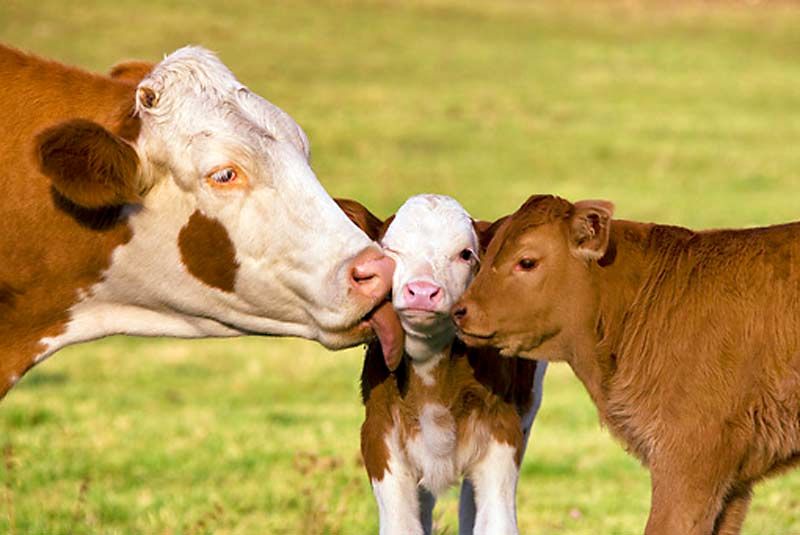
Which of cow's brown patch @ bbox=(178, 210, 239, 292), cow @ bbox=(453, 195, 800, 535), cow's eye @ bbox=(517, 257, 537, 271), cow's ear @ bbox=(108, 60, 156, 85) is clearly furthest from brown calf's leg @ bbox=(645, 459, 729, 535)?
cow's ear @ bbox=(108, 60, 156, 85)

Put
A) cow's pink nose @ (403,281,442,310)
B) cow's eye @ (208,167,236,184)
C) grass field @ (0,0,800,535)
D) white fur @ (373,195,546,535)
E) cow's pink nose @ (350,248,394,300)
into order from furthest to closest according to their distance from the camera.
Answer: grass field @ (0,0,800,535)
white fur @ (373,195,546,535)
cow's eye @ (208,167,236,184)
cow's pink nose @ (403,281,442,310)
cow's pink nose @ (350,248,394,300)

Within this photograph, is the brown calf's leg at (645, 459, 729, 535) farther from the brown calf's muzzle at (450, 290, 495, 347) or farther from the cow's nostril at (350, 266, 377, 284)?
the cow's nostril at (350, 266, 377, 284)

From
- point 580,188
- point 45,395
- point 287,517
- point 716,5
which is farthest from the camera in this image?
point 716,5

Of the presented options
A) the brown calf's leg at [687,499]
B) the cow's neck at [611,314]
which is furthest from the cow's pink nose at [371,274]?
the brown calf's leg at [687,499]

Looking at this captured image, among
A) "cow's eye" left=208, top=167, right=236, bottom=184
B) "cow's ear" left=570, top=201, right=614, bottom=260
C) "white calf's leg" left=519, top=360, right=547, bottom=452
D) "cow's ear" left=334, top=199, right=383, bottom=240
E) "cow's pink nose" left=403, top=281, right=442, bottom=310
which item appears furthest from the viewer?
"white calf's leg" left=519, top=360, right=547, bottom=452

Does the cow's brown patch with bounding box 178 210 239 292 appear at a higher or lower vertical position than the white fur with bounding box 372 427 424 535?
higher

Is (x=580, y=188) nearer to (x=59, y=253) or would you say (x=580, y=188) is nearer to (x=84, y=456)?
(x=84, y=456)

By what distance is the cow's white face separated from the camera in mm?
6004

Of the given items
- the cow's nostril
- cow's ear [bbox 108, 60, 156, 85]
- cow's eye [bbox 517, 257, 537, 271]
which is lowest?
the cow's nostril

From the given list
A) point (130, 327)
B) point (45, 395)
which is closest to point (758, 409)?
point (130, 327)

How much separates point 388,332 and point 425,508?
1.23 metres

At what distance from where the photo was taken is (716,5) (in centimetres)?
5094

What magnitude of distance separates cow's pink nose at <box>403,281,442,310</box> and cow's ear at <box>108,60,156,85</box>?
174 cm

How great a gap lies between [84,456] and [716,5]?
42.2 meters
